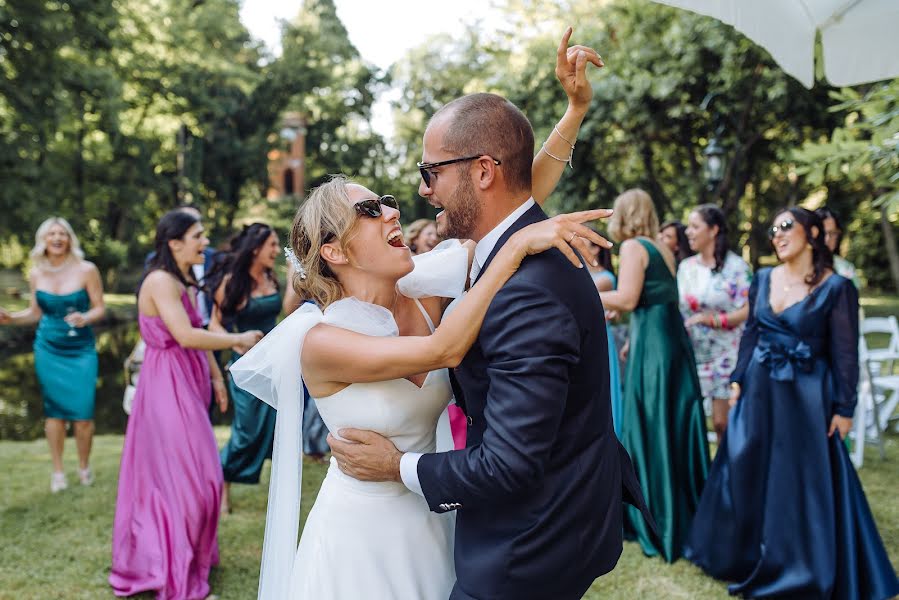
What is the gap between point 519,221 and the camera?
85.2 inches

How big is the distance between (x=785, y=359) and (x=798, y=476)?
2.31 ft

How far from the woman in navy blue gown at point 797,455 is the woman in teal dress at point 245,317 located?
11.3 ft

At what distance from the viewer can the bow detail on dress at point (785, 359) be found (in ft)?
14.7

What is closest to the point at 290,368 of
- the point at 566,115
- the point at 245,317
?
the point at 566,115

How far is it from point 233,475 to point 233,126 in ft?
109

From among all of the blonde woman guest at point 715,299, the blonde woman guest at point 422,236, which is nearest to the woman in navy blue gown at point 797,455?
the blonde woman guest at point 715,299

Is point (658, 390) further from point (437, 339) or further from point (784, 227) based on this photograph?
point (437, 339)

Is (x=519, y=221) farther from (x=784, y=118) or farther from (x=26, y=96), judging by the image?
(x=26, y=96)

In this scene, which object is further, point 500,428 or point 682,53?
point 682,53

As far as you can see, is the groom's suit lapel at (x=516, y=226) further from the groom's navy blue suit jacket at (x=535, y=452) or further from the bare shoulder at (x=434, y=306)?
the bare shoulder at (x=434, y=306)

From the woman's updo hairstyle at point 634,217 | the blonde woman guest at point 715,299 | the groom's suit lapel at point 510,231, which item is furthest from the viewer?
the blonde woman guest at point 715,299

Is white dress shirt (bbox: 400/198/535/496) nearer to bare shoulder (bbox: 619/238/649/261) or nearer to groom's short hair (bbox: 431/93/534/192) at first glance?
groom's short hair (bbox: 431/93/534/192)

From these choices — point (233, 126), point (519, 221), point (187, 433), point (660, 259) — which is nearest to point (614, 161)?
point (660, 259)

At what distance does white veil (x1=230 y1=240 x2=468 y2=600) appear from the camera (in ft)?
8.11
